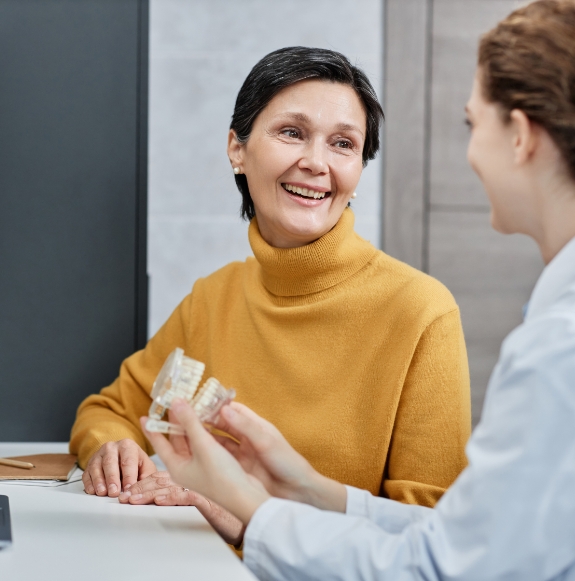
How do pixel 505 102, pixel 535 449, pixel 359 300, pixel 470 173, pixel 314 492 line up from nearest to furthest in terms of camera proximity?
pixel 535 449 < pixel 505 102 < pixel 314 492 < pixel 359 300 < pixel 470 173

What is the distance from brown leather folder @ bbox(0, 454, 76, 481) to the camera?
1266mm

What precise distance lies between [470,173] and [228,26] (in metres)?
0.72

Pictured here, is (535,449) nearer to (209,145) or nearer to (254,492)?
(254,492)

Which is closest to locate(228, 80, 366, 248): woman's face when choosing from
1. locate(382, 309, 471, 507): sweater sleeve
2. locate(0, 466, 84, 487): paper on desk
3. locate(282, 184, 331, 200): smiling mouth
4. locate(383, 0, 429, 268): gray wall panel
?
locate(282, 184, 331, 200): smiling mouth

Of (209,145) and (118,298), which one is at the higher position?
(209,145)

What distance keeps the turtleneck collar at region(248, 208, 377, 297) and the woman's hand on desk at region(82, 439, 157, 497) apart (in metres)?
0.40

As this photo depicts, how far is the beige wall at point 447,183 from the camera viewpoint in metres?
1.88

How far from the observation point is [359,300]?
53.1 inches

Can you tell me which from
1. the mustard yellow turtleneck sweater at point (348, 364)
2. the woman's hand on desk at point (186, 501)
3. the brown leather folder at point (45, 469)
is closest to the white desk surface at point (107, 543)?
the woman's hand on desk at point (186, 501)

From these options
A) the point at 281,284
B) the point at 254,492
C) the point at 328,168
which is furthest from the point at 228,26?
the point at 254,492

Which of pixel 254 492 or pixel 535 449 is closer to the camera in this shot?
pixel 535 449

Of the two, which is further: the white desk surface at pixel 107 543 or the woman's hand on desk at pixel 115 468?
the woman's hand on desk at pixel 115 468

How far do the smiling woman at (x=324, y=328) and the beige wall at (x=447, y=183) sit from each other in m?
0.40

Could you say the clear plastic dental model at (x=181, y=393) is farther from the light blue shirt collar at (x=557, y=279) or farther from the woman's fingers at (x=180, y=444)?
the light blue shirt collar at (x=557, y=279)
